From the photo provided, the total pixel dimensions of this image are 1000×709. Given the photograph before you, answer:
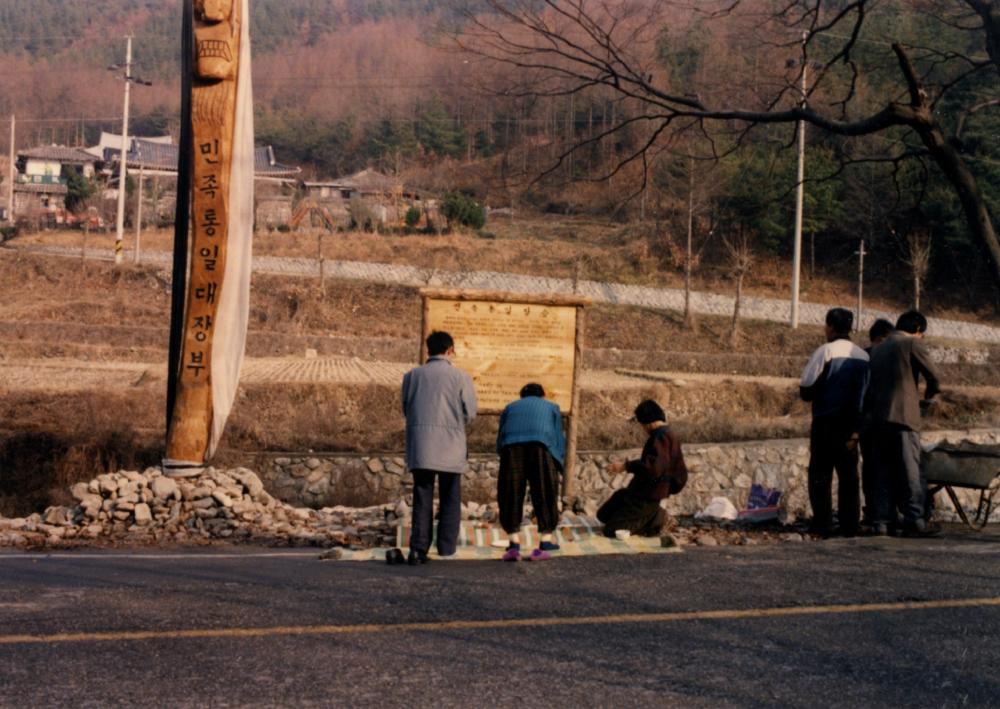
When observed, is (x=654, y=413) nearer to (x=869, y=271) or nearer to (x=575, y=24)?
(x=575, y=24)

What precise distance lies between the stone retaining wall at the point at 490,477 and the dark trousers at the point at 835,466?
797cm

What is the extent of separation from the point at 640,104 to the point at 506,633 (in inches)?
524

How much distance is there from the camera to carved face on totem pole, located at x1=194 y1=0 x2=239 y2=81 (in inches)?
464

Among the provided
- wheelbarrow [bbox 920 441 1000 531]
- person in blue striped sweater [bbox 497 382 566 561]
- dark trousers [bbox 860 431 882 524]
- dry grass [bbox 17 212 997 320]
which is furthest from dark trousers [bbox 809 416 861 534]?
dry grass [bbox 17 212 997 320]

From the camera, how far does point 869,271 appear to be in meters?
60.9

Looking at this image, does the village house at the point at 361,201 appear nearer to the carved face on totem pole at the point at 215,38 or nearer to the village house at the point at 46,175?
the village house at the point at 46,175

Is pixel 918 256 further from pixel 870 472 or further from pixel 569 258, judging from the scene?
pixel 870 472

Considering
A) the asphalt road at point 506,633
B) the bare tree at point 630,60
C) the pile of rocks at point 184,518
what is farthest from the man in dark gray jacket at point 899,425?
the pile of rocks at point 184,518

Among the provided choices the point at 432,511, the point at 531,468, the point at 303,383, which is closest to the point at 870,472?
the point at 531,468

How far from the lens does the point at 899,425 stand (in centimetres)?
1024

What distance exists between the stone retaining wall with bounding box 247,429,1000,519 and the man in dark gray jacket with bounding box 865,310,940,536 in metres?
8.14

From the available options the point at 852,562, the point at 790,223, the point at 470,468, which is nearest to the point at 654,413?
the point at 852,562

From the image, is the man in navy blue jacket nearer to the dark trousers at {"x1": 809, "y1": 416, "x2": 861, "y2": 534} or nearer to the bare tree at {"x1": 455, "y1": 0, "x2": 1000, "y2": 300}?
the dark trousers at {"x1": 809, "y1": 416, "x2": 861, "y2": 534}

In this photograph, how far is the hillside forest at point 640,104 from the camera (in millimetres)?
13156
